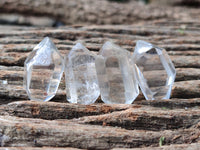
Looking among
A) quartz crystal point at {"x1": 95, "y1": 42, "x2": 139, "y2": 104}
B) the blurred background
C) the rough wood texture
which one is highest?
the blurred background

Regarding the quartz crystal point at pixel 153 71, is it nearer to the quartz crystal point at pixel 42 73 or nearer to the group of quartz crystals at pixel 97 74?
the group of quartz crystals at pixel 97 74

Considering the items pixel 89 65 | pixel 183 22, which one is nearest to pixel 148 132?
pixel 89 65

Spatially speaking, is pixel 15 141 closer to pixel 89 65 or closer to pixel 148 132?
pixel 89 65

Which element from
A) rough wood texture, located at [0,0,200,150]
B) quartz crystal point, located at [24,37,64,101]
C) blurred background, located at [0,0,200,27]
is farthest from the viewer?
blurred background, located at [0,0,200,27]

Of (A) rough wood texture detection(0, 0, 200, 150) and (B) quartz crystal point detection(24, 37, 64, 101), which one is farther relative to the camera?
(B) quartz crystal point detection(24, 37, 64, 101)

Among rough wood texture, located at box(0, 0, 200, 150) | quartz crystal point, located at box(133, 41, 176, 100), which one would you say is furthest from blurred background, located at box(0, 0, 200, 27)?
quartz crystal point, located at box(133, 41, 176, 100)

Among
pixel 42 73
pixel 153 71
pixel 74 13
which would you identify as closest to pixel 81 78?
pixel 42 73

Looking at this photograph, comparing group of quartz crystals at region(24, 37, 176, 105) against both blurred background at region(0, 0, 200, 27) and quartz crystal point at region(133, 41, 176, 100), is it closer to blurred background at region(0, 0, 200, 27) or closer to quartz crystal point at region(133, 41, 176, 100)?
quartz crystal point at region(133, 41, 176, 100)

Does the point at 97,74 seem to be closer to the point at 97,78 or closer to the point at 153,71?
the point at 97,78

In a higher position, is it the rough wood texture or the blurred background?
the blurred background
